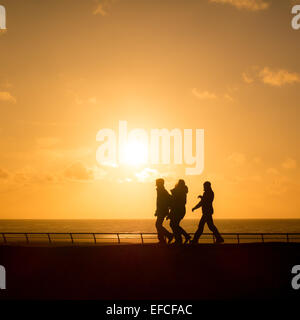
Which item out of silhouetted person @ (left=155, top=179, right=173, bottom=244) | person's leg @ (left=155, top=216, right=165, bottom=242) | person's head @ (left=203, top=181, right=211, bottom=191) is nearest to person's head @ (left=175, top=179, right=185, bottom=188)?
silhouetted person @ (left=155, top=179, right=173, bottom=244)

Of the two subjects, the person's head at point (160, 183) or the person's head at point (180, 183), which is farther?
the person's head at point (180, 183)

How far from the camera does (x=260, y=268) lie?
13.4 metres

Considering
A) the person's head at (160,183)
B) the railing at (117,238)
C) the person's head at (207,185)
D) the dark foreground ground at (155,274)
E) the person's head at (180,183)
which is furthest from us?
the railing at (117,238)

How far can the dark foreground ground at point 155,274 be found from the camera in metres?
10.3

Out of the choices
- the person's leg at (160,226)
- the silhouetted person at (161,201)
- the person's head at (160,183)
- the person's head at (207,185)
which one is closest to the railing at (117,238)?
the person's leg at (160,226)

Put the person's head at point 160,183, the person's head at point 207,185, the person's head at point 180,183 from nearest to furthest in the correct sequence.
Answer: the person's head at point 160,183, the person's head at point 180,183, the person's head at point 207,185

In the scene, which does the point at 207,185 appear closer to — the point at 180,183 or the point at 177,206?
the point at 180,183

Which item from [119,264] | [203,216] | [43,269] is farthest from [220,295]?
[203,216]

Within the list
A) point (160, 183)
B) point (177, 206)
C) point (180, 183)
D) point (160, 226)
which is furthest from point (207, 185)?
point (160, 226)

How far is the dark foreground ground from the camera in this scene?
1026 cm

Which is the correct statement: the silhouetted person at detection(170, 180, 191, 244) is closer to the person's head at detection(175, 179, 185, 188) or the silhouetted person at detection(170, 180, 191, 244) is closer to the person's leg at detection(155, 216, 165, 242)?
the person's head at detection(175, 179, 185, 188)

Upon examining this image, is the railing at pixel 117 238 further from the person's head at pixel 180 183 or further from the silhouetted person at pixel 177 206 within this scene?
the person's head at pixel 180 183

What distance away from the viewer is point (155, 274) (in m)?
12.5
